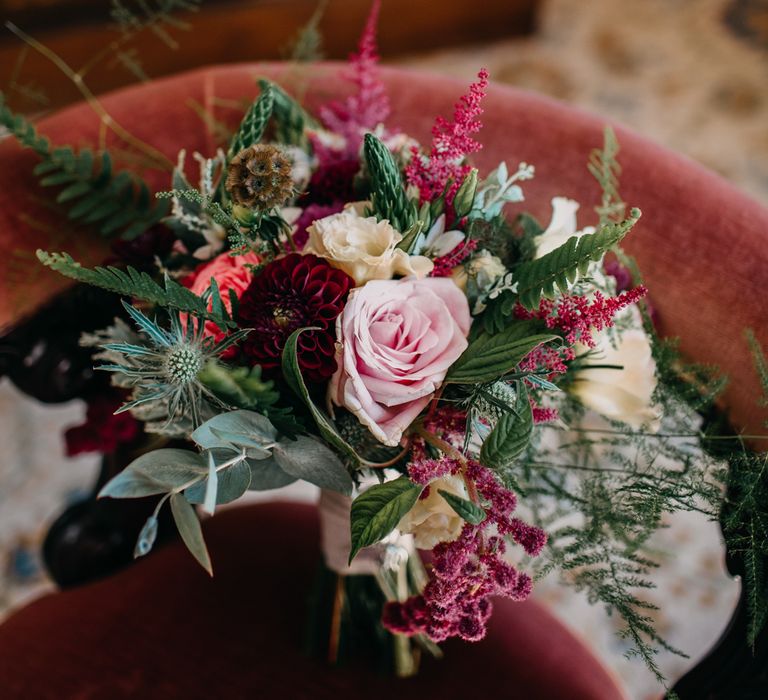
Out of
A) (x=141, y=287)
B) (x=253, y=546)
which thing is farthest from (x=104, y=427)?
(x=141, y=287)

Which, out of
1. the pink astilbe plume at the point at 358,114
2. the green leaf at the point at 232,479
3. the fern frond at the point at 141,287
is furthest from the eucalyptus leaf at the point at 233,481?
the pink astilbe plume at the point at 358,114

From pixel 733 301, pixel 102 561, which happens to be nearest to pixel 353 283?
pixel 733 301

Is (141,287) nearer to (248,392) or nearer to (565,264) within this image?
(248,392)

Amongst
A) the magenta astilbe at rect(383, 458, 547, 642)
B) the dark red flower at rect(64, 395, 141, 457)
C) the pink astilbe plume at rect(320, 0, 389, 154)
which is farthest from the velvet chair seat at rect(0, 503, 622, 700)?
the pink astilbe plume at rect(320, 0, 389, 154)

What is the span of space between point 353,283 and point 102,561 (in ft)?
2.07

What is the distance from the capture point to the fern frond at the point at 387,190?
1.76 feet

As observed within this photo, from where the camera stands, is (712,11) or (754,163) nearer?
(754,163)

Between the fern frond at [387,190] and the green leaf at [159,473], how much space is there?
0.73 ft

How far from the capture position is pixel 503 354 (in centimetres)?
51

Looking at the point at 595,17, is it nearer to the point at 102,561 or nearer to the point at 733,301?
the point at 733,301

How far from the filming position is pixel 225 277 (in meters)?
0.58

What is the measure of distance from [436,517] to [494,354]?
139 millimetres

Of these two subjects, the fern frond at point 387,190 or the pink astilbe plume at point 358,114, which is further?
the pink astilbe plume at point 358,114

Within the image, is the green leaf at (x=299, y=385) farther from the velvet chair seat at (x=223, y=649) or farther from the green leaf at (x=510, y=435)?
the velvet chair seat at (x=223, y=649)
